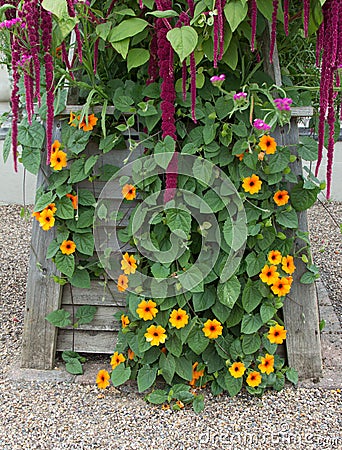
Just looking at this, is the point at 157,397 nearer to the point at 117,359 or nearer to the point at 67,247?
the point at 117,359

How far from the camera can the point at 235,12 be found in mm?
1396

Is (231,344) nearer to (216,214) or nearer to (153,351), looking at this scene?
(153,351)

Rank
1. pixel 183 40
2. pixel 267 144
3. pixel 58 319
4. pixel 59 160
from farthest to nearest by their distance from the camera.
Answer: pixel 58 319
pixel 59 160
pixel 267 144
pixel 183 40

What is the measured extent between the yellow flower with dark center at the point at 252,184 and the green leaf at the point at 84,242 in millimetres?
484

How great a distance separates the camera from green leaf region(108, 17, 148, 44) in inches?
59.6

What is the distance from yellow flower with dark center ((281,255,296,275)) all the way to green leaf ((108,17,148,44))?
744mm

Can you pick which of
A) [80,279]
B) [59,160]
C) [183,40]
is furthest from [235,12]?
[80,279]

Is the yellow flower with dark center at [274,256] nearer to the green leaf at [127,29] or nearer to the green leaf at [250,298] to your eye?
the green leaf at [250,298]

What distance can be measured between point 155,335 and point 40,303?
40cm

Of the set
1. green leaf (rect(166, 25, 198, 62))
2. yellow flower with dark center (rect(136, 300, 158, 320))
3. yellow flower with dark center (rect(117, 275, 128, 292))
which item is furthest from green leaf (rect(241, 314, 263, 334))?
green leaf (rect(166, 25, 198, 62))

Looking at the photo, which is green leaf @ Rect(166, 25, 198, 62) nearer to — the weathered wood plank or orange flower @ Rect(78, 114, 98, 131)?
orange flower @ Rect(78, 114, 98, 131)

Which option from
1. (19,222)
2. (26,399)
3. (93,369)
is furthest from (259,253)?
(19,222)

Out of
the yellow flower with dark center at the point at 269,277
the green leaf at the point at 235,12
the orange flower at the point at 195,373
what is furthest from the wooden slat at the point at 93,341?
the green leaf at the point at 235,12

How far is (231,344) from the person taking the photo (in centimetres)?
178
